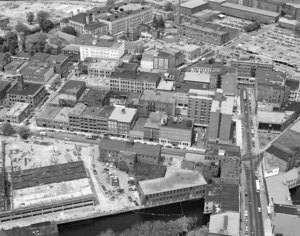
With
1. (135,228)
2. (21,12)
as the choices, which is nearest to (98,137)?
(135,228)

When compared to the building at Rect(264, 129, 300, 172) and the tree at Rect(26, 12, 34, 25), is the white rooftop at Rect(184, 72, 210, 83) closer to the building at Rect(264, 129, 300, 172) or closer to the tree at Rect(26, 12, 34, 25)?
the building at Rect(264, 129, 300, 172)

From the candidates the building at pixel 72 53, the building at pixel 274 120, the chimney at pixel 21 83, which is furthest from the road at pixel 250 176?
the chimney at pixel 21 83

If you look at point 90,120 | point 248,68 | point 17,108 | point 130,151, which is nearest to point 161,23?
point 248,68

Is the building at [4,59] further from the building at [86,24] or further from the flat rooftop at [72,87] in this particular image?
the building at [86,24]

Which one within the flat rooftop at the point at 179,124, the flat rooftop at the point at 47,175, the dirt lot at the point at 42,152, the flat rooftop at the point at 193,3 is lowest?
the dirt lot at the point at 42,152

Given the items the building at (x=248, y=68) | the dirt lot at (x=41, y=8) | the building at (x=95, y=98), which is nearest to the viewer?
the building at (x=95, y=98)

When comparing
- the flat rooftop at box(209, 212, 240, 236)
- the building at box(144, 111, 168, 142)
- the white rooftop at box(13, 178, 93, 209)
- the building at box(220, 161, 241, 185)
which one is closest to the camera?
the flat rooftop at box(209, 212, 240, 236)

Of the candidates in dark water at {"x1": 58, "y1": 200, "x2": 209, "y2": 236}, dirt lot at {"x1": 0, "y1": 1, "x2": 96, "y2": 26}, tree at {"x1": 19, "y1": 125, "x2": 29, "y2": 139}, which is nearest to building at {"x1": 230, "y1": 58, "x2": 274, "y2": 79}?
dark water at {"x1": 58, "y1": 200, "x2": 209, "y2": 236}
